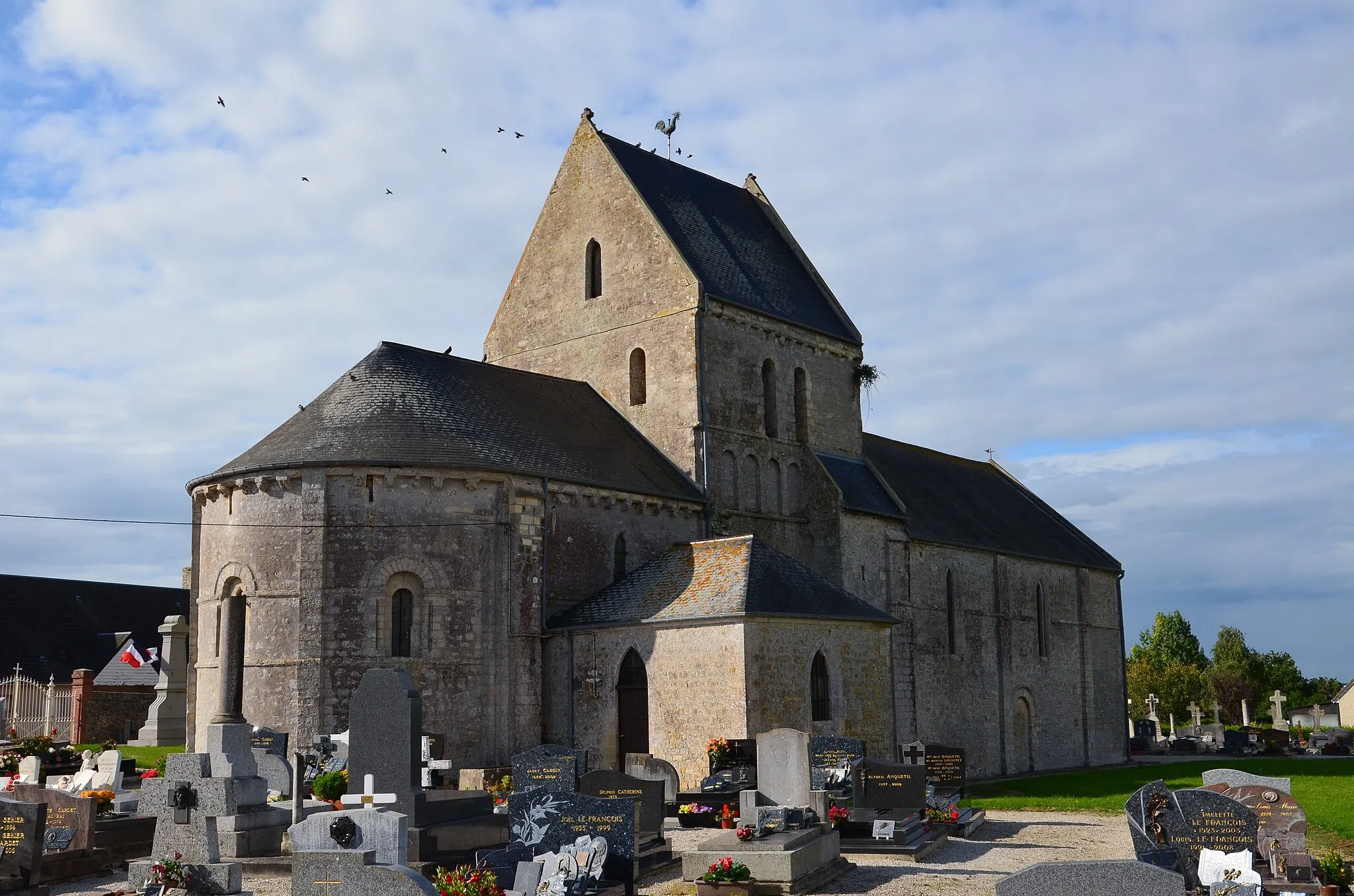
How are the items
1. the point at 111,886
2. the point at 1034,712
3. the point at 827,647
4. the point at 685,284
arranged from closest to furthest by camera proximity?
the point at 111,886
the point at 827,647
the point at 685,284
the point at 1034,712

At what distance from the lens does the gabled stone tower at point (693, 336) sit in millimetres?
33781

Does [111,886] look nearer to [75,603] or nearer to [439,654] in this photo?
[439,654]

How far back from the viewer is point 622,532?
102ft

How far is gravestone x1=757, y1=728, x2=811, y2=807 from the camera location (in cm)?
1894

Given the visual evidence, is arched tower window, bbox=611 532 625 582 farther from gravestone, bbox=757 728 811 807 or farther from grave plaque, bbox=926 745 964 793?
gravestone, bbox=757 728 811 807

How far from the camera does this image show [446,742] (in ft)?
88.3

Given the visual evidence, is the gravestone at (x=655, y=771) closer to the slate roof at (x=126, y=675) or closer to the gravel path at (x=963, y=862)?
the gravel path at (x=963, y=862)

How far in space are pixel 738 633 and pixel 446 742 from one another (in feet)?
20.8

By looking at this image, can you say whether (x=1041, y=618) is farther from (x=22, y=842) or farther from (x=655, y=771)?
(x=22, y=842)

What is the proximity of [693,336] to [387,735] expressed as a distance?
60.0ft

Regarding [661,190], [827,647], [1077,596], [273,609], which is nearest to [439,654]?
[273,609]

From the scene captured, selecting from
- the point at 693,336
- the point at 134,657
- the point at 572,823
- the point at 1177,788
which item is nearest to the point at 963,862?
the point at 572,823

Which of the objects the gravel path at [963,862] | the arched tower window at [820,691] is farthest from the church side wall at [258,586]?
the arched tower window at [820,691]

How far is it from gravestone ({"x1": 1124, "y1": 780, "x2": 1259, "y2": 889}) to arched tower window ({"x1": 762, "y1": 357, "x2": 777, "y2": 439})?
21040 millimetres
